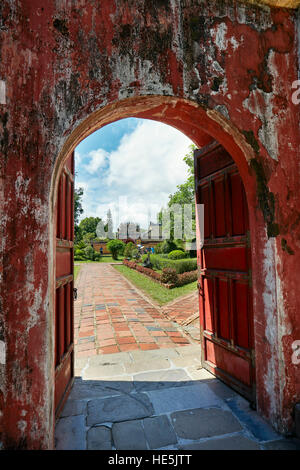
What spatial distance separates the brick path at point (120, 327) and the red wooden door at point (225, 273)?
1.38m

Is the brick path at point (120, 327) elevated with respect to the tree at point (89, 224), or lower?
lower

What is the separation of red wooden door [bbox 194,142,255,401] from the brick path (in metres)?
1.38

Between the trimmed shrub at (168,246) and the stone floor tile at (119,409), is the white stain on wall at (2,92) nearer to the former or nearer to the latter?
the stone floor tile at (119,409)

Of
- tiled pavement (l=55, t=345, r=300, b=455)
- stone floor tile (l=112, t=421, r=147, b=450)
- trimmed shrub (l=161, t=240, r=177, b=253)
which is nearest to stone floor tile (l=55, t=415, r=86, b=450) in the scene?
tiled pavement (l=55, t=345, r=300, b=455)

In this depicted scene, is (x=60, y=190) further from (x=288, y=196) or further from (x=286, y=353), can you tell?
(x=286, y=353)

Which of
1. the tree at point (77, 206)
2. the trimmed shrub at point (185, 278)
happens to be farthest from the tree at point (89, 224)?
the trimmed shrub at point (185, 278)

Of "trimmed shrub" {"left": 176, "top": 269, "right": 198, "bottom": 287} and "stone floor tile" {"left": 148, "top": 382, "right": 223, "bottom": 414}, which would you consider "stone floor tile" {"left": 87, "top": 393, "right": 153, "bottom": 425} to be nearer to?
"stone floor tile" {"left": 148, "top": 382, "right": 223, "bottom": 414}

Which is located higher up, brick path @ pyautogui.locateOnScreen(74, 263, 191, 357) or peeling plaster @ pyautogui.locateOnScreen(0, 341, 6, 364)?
peeling plaster @ pyautogui.locateOnScreen(0, 341, 6, 364)

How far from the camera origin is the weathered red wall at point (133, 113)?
1.86 metres

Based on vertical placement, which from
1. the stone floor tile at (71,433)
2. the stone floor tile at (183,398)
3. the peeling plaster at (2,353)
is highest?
the peeling plaster at (2,353)

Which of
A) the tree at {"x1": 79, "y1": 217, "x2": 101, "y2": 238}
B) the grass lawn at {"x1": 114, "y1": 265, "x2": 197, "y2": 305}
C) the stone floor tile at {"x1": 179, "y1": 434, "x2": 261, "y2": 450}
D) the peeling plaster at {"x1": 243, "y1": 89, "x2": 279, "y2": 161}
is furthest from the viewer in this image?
the tree at {"x1": 79, "y1": 217, "x2": 101, "y2": 238}

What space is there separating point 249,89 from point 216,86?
33 cm

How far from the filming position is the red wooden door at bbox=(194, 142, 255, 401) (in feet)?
8.98
